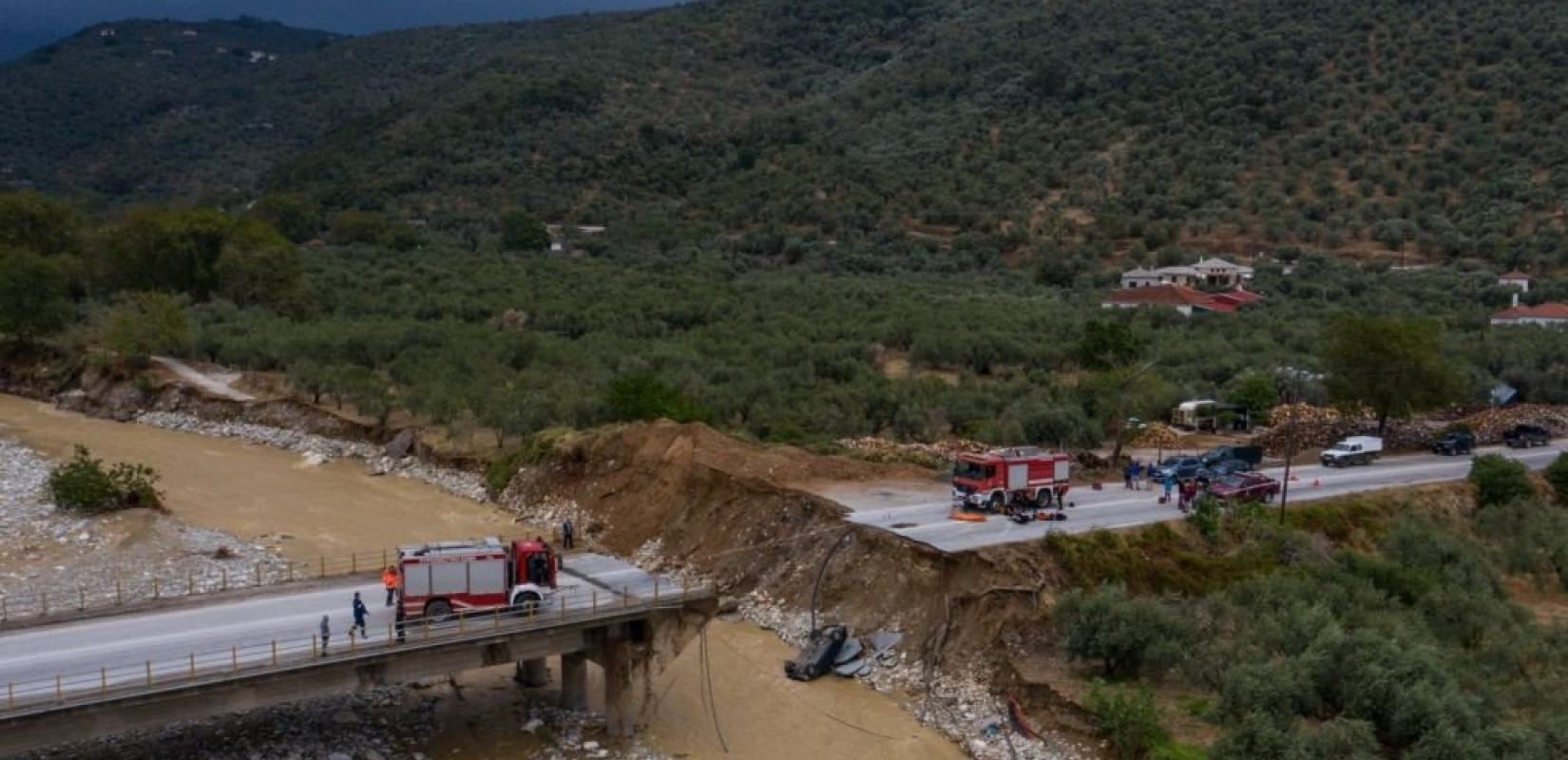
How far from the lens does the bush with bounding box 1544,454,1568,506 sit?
3506cm

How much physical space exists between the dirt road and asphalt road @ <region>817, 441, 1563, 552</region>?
11544mm

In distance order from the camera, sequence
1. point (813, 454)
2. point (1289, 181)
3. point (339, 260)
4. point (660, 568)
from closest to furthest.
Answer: point (660, 568) < point (813, 454) < point (339, 260) < point (1289, 181)

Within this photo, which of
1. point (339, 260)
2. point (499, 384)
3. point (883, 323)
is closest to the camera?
point (499, 384)

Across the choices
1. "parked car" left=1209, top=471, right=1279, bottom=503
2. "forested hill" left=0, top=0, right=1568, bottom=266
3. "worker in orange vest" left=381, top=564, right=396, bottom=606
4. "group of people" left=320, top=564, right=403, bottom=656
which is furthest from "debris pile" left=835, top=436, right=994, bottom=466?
"forested hill" left=0, top=0, right=1568, bottom=266

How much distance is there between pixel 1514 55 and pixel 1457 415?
70.5 metres

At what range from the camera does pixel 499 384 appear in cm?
4934

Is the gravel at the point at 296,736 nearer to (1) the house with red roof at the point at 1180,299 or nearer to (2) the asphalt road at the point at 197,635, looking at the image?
(2) the asphalt road at the point at 197,635

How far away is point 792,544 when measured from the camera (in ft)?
97.2

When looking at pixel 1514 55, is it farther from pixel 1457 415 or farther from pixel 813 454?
pixel 813 454

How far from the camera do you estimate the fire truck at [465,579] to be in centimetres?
2131

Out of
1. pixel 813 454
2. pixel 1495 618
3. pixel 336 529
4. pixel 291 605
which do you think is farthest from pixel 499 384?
pixel 1495 618

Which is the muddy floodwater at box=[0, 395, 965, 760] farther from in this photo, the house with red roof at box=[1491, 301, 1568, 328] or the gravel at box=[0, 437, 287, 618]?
the house with red roof at box=[1491, 301, 1568, 328]

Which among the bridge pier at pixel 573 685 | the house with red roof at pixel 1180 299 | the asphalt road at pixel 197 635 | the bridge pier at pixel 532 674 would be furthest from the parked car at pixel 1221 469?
the house with red roof at pixel 1180 299

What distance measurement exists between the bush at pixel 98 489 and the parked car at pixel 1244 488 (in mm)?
30865
